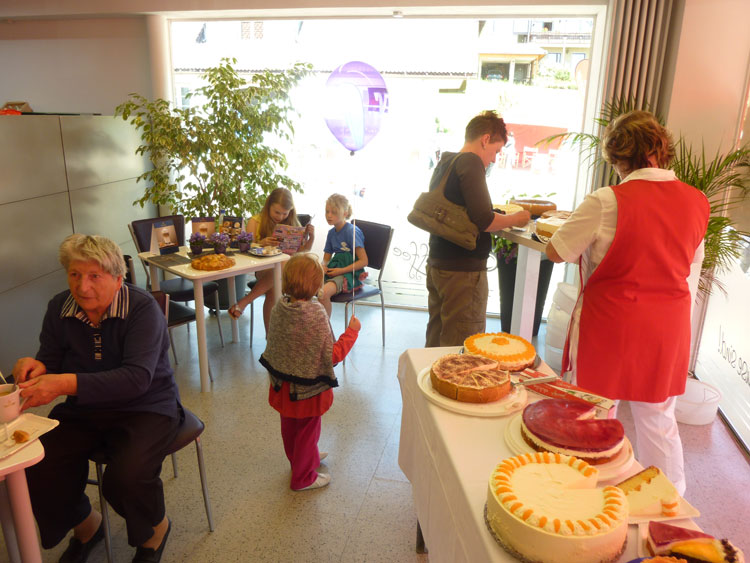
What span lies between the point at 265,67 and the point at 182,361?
2.73 metres

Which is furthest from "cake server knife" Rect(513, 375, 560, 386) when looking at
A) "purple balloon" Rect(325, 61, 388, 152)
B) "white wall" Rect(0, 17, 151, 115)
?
"white wall" Rect(0, 17, 151, 115)

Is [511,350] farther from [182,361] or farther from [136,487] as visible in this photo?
[182,361]

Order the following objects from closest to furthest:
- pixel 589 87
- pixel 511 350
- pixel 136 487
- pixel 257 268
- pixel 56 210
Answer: pixel 511 350
pixel 136 487
pixel 257 268
pixel 56 210
pixel 589 87

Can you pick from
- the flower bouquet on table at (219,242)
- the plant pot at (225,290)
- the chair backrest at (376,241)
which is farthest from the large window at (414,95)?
the flower bouquet on table at (219,242)

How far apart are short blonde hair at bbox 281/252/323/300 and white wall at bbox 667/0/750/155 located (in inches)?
108

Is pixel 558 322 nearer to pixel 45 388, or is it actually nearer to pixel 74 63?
pixel 45 388

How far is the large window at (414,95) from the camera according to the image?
4512mm

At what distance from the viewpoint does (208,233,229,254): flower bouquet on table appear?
378 centimetres

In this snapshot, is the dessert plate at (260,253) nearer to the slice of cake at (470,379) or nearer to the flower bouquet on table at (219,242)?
the flower bouquet on table at (219,242)

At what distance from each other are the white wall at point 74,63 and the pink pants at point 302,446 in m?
3.87

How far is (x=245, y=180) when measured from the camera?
15.0 ft

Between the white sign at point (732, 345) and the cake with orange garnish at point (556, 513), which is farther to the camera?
the white sign at point (732, 345)

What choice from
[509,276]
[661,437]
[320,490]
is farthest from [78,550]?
[509,276]

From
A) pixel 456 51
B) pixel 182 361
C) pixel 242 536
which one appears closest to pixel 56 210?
pixel 182 361
